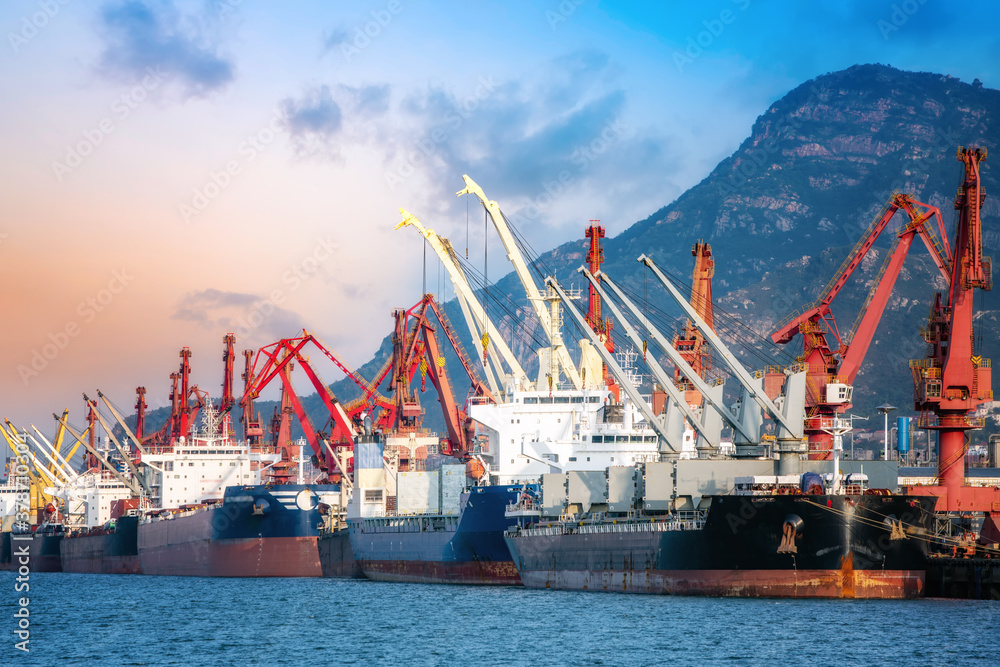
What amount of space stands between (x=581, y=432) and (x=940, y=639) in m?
27.3

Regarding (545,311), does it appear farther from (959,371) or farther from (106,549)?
(106,549)

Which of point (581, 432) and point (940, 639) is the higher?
point (581, 432)

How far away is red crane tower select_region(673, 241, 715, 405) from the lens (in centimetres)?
6844

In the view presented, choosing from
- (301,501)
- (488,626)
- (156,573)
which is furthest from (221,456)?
(488,626)

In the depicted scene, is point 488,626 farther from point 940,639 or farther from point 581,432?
point 581,432

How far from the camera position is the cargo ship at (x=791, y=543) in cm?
4166

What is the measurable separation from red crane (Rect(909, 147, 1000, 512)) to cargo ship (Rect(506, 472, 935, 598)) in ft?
27.5

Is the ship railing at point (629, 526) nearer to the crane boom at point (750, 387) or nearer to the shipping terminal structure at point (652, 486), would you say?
the shipping terminal structure at point (652, 486)

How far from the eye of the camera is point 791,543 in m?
41.9

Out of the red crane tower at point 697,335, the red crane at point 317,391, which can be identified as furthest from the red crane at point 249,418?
the red crane tower at point 697,335

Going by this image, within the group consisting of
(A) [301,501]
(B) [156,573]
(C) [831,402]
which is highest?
(C) [831,402]

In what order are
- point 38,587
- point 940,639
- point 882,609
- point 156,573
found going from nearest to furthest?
point 940,639, point 882,609, point 38,587, point 156,573

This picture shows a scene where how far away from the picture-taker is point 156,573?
83.9 metres

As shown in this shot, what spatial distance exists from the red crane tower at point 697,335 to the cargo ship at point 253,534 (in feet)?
83.6
